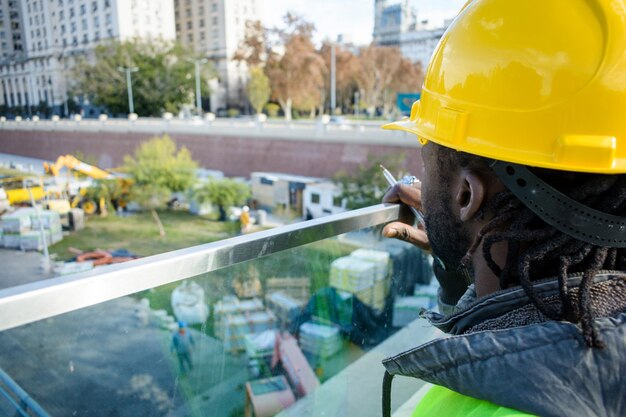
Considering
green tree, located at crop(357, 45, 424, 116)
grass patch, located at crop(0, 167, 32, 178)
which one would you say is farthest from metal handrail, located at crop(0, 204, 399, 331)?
green tree, located at crop(357, 45, 424, 116)

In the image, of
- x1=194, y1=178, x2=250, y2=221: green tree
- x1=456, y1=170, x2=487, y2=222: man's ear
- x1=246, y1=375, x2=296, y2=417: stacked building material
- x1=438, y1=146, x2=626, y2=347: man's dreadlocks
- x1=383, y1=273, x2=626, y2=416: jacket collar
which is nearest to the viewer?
x1=383, y1=273, x2=626, y2=416: jacket collar

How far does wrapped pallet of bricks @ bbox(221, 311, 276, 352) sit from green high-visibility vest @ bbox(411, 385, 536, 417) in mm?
981

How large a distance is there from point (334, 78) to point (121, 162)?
2186 centimetres

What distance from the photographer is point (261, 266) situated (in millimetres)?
1719

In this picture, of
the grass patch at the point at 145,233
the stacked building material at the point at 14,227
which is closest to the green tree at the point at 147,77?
the stacked building material at the point at 14,227

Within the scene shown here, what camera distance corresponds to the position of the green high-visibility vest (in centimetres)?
71

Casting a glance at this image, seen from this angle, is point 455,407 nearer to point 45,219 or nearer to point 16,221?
point 16,221

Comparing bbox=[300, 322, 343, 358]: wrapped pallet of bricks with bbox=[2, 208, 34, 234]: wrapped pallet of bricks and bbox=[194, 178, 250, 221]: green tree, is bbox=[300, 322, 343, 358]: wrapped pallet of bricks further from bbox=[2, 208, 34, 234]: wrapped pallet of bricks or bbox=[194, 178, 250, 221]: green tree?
bbox=[194, 178, 250, 221]: green tree

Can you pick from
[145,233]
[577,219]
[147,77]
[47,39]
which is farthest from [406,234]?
[147,77]

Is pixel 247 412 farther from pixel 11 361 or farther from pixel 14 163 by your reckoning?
pixel 14 163

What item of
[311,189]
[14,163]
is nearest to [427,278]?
[14,163]

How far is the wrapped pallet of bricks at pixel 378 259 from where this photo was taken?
95.7 inches

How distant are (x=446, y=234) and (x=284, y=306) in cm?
116

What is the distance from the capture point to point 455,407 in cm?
79
